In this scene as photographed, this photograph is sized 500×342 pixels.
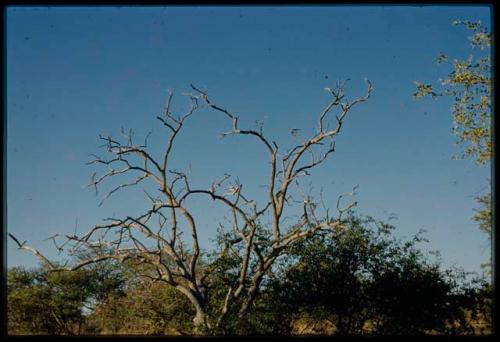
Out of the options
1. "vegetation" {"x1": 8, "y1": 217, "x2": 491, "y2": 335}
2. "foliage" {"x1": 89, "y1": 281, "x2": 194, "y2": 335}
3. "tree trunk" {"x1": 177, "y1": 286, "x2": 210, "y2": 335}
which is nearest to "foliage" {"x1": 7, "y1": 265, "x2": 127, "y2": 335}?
"foliage" {"x1": 89, "y1": 281, "x2": 194, "y2": 335}

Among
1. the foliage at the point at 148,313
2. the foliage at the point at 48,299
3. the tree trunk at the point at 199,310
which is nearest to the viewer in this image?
the tree trunk at the point at 199,310

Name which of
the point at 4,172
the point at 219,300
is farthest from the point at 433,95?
the point at 4,172

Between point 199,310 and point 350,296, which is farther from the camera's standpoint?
point 350,296

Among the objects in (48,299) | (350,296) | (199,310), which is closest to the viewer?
(199,310)

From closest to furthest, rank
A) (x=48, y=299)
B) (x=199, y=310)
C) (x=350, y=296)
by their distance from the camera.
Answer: (x=199, y=310), (x=350, y=296), (x=48, y=299)

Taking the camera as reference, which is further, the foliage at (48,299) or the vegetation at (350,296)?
the foliage at (48,299)

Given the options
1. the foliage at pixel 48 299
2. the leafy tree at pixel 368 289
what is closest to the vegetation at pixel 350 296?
the leafy tree at pixel 368 289

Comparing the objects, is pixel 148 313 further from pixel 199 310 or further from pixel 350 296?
pixel 350 296

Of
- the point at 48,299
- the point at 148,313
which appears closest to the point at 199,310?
the point at 148,313

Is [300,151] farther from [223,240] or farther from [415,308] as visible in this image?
[415,308]

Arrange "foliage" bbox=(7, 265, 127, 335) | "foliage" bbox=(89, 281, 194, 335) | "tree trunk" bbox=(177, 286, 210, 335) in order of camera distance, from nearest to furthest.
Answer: "tree trunk" bbox=(177, 286, 210, 335) < "foliage" bbox=(89, 281, 194, 335) < "foliage" bbox=(7, 265, 127, 335)

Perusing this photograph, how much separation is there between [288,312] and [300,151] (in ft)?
9.11

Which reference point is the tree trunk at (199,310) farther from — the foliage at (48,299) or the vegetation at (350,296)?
the foliage at (48,299)

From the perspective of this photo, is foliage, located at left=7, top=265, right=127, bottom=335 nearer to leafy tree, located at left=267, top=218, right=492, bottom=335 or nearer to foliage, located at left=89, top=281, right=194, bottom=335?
foliage, located at left=89, top=281, right=194, bottom=335
